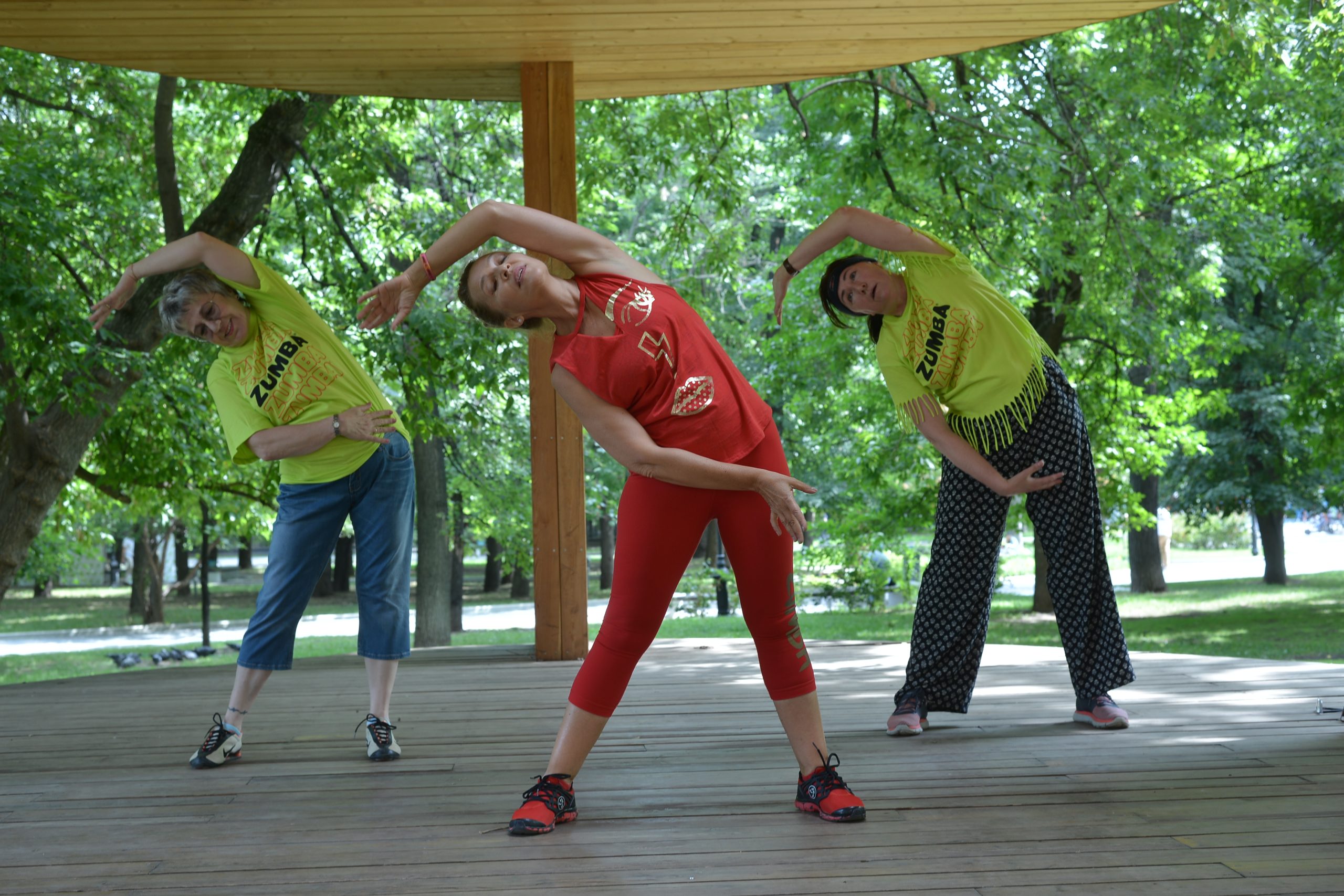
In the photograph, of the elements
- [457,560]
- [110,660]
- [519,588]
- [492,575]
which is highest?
[457,560]

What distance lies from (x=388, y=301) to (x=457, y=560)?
15053 mm

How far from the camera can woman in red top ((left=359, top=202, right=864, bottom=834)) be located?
2.49m

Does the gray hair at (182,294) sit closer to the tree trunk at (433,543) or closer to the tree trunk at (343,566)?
the tree trunk at (433,543)

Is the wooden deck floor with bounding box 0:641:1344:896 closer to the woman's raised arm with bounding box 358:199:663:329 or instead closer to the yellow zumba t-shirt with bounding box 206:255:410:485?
the yellow zumba t-shirt with bounding box 206:255:410:485

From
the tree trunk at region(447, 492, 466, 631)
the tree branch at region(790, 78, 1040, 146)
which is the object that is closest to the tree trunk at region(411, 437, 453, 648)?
the tree trunk at region(447, 492, 466, 631)

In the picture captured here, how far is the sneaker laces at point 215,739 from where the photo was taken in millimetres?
3404

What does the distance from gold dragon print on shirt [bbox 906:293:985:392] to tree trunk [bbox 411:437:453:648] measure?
9674 mm

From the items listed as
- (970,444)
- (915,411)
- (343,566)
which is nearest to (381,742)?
(915,411)

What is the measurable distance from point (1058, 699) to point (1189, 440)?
8897 millimetres

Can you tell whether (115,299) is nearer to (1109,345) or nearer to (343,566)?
(1109,345)

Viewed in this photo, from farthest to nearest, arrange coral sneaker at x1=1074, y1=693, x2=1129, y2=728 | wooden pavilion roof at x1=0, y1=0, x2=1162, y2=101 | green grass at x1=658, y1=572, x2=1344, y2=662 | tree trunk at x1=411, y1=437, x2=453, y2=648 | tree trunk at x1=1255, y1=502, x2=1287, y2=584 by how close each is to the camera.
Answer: tree trunk at x1=1255, y1=502, x2=1287, y2=584 → tree trunk at x1=411, y1=437, x2=453, y2=648 → green grass at x1=658, y1=572, x2=1344, y2=662 → wooden pavilion roof at x1=0, y1=0, x2=1162, y2=101 → coral sneaker at x1=1074, y1=693, x2=1129, y2=728

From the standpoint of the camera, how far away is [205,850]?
2.52m

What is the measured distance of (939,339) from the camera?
10.8 ft

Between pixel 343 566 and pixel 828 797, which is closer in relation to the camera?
pixel 828 797
